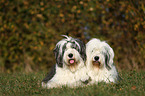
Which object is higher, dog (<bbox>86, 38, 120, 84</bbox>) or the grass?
dog (<bbox>86, 38, 120, 84</bbox>)

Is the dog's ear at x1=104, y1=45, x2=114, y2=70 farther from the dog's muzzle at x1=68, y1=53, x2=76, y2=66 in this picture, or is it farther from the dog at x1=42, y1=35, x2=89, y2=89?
the dog's muzzle at x1=68, y1=53, x2=76, y2=66

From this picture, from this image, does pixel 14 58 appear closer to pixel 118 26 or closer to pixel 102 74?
pixel 118 26

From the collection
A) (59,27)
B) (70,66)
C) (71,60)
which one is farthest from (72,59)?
(59,27)

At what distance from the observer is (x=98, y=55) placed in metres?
5.23

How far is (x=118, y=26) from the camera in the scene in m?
9.89

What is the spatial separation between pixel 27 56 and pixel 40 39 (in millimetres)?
889

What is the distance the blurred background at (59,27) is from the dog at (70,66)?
4330 mm

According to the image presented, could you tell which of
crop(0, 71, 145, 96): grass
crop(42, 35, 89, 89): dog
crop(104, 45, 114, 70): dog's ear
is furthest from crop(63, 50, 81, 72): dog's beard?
crop(104, 45, 114, 70): dog's ear

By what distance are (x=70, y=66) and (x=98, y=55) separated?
60cm

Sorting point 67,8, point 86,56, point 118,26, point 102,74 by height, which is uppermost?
point 67,8

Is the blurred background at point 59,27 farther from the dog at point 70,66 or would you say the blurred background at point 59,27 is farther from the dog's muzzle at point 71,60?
the dog's muzzle at point 71,60

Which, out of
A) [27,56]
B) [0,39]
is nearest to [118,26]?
[27,56]

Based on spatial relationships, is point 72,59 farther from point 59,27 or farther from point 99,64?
point 59,27

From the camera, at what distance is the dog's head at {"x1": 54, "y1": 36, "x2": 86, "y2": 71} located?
516 cm
